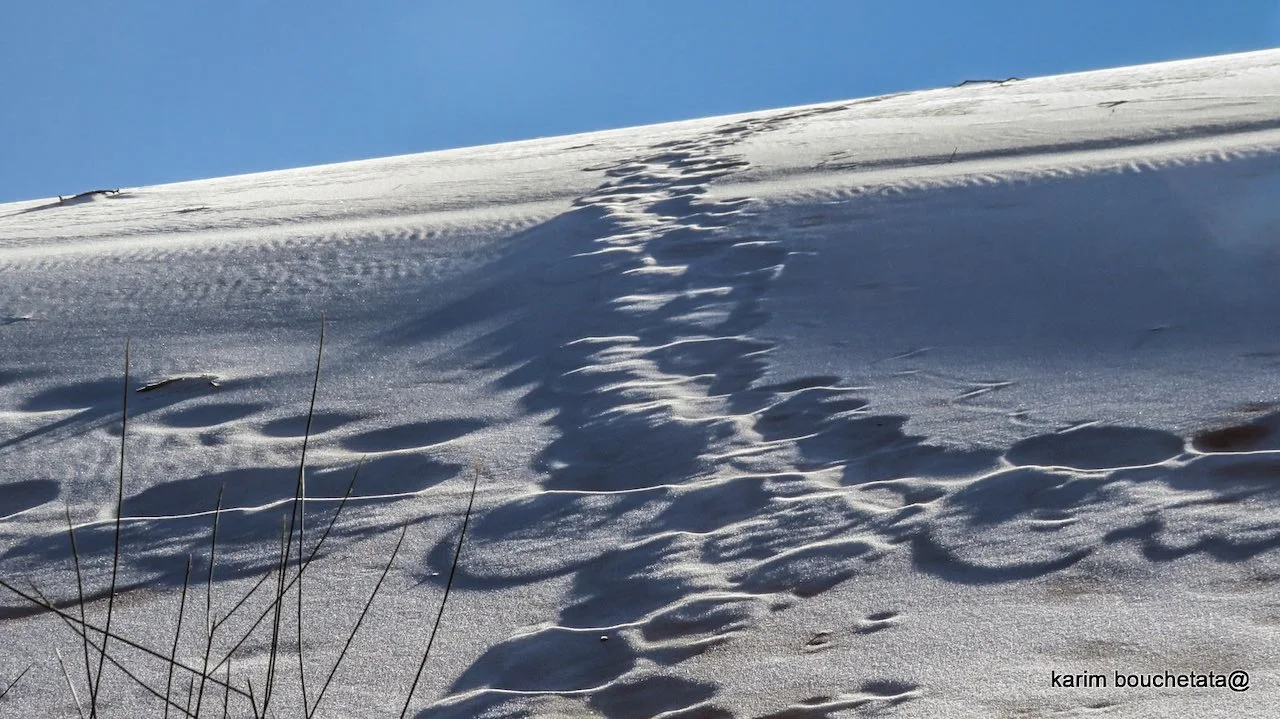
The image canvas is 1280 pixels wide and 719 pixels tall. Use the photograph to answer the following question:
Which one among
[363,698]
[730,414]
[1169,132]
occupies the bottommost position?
[363,698]

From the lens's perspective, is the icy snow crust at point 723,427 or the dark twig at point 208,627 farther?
the icy snow crust at point 723,427

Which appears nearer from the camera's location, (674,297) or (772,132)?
(674,297)

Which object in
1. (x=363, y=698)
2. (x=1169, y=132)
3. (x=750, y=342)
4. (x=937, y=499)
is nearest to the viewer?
(x=363, y=698)

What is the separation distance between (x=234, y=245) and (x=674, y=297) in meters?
1.87

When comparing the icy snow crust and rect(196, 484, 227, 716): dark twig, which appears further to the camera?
the icy snow crust

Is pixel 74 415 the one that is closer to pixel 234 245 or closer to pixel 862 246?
pixel 234 245

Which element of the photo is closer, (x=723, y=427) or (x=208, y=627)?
(x=208, y=627)

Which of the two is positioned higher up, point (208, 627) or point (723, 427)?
point (723, 427)

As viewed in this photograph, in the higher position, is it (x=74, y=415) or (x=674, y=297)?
(x=674, y=297)

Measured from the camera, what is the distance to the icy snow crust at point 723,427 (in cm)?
168

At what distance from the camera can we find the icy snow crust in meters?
1.68

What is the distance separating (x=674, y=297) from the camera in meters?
3.44

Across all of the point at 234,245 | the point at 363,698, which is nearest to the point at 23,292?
the point at 234,245

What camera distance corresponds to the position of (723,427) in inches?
98.7
